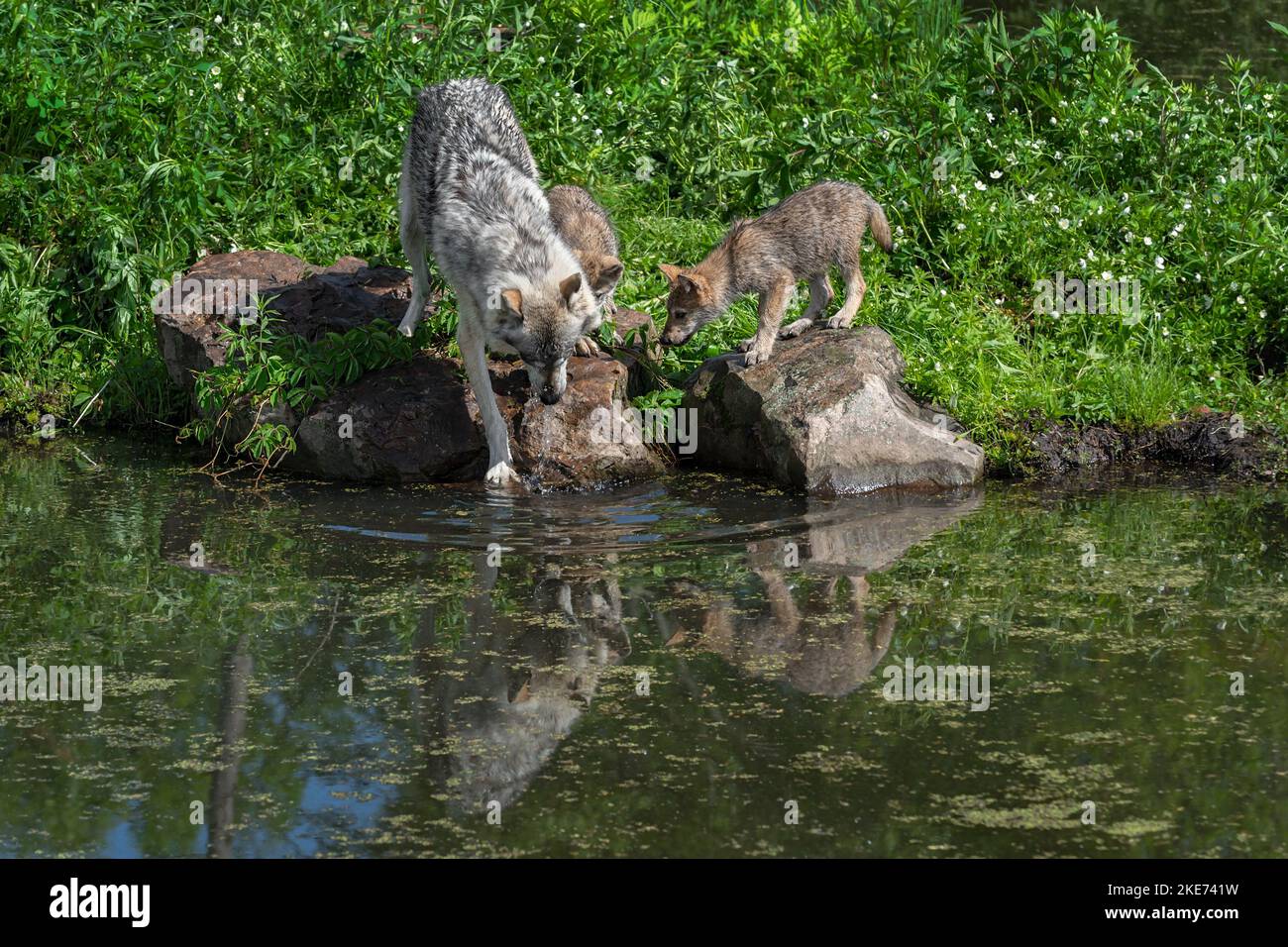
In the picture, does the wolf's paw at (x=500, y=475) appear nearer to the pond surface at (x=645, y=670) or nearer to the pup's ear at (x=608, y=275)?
the pond surface at (x=645, y=670)

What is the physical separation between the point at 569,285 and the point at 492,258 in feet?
1.69

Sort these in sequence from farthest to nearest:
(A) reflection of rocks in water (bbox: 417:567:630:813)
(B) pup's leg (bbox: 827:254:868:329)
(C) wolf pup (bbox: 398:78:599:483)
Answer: (B) pup's leg (bbox: 827:254:868:329) → (C) wolf pup (bbox: 398:78:599:483) → (A) reflection of rocks in water (bbox: 417:567:630:813)

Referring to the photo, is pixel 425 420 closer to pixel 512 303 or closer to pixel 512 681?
pixel 512 303

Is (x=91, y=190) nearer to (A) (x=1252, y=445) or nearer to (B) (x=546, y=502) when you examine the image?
(B) (x=546, y=502)

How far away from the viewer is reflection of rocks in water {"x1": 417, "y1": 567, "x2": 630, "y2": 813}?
5211 millimetres

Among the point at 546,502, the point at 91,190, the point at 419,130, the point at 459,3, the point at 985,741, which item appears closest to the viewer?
the point at 985,741

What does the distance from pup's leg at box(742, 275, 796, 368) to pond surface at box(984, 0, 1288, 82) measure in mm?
6761

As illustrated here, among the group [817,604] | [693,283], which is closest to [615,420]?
[693,283]

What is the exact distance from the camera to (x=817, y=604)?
6770 mm

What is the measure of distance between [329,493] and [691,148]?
4819 mm

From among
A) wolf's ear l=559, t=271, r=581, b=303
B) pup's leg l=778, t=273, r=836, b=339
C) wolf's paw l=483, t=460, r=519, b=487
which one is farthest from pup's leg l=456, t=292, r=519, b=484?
pup's leg l=778, t=273, r=836, b=339

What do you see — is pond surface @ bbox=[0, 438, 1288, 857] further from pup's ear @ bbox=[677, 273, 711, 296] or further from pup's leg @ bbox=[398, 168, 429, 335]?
pup's leg @ bbox=[398, 168, 429, 335]

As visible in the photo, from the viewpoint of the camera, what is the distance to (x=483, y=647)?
630cm
